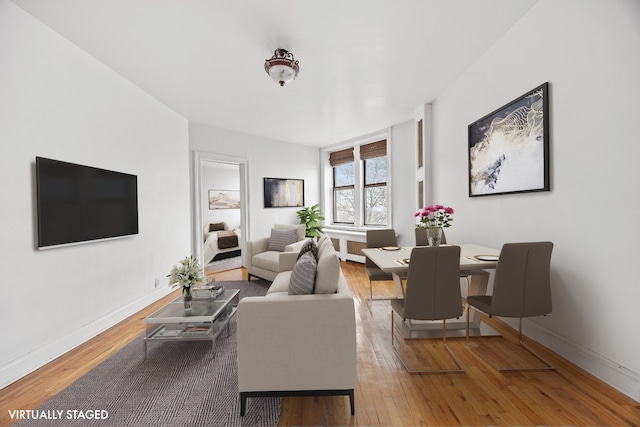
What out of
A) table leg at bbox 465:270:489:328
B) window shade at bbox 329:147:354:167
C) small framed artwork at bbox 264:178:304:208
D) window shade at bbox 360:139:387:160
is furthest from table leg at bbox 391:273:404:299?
window shade at bbox 329:147:354:167

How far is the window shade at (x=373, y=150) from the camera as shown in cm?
554

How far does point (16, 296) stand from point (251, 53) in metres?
2.76

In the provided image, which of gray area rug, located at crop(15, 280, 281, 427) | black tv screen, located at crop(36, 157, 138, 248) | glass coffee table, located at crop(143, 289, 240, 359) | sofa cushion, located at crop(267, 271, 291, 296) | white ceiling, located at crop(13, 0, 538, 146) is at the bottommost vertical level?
gray area rug, located at crop(15, 280, 281, 427)

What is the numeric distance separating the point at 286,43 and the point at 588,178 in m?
2.62

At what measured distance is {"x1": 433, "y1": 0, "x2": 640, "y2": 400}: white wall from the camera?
165 centimetres

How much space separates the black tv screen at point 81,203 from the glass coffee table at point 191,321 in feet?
3.38

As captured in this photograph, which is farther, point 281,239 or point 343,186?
point 343,186

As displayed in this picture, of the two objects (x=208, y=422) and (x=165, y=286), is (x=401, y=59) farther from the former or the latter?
(x=165, y=286)

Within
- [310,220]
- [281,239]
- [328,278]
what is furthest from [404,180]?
[328,278]

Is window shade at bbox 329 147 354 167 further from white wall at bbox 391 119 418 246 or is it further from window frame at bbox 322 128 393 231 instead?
white wall at bbox 391 119 418 246

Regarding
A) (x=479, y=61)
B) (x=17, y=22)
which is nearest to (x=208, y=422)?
(x=17, y=22)

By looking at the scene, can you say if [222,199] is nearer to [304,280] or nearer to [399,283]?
[399,283]

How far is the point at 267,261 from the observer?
4156 mm

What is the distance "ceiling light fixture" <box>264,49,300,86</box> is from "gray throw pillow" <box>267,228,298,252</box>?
2622 mm
